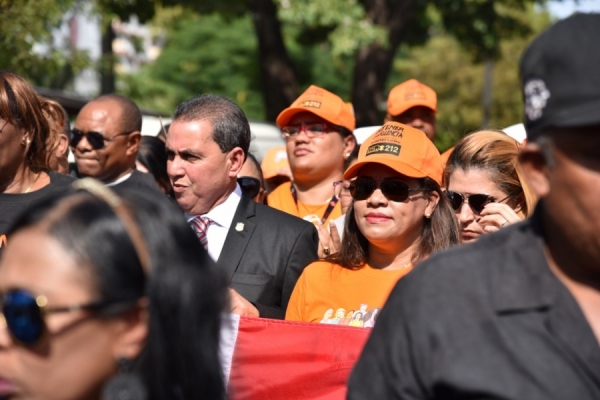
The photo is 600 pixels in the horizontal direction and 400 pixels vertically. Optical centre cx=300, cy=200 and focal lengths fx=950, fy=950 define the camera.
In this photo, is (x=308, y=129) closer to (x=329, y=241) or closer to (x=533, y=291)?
(x=329, y=241)

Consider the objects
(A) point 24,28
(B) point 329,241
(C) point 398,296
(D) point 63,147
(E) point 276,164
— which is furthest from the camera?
(A) point 24,28

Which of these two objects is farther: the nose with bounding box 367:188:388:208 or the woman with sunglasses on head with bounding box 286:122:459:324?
the nose with bounding box 367:188:388:208

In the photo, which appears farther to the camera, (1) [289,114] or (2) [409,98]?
(2) [409,98]

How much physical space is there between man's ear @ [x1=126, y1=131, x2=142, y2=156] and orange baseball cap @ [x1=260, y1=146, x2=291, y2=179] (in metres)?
1.06

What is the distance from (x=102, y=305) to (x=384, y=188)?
9.00ft

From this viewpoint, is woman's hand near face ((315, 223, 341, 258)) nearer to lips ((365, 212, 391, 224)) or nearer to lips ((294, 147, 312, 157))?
lips ((365, 212, 391, 224))

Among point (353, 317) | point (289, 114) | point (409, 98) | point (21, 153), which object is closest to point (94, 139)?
point (289, 114)

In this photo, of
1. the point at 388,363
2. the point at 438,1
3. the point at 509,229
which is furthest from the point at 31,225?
the point at 438,1

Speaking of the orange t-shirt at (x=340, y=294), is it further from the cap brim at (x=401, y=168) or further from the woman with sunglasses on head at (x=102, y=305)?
the woman with sunglasses on head at (x=102, y=305)

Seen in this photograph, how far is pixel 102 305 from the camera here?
1986 millimetres

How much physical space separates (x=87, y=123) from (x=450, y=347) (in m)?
5.36

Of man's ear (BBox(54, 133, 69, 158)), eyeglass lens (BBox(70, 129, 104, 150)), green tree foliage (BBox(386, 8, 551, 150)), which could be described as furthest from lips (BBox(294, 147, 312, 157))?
green tree foliage (BBox(386, 8, 551, 150))

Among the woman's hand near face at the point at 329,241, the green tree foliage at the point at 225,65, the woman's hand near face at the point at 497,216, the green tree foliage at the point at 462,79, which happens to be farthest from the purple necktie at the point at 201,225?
the green tree foliage at the point at 462,79

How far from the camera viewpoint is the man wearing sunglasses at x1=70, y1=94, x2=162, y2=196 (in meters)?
6.89
